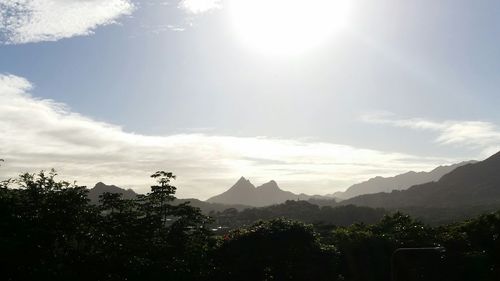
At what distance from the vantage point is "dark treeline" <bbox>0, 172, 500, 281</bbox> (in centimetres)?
2572

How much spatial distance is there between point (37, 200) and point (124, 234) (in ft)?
19.1

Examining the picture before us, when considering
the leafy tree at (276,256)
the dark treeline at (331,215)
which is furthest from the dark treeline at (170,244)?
the dark treeline at (331,215)

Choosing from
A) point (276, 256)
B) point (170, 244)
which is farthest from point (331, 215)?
point (170, 244)

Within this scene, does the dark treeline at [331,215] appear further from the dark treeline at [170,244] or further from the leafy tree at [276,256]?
the leafy tree at [276,256]

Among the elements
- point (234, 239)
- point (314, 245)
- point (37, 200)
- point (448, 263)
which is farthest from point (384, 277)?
point (37, 200)

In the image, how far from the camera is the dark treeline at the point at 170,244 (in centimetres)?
2572

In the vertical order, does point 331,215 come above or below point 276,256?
below

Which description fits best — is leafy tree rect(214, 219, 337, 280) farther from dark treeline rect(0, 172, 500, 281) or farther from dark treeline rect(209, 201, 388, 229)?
dark treeline rect(209, 201, 388, 229)

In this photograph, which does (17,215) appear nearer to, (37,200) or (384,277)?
(37,200)

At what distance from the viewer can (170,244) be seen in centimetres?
3120

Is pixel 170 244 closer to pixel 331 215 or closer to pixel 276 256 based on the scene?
pixel 276 256

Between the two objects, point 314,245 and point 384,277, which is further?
point 384,277

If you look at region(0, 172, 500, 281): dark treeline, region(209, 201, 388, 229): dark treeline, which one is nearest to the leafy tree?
region(0, 172, 500, 281): dark treeline

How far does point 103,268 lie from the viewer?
2719cm
